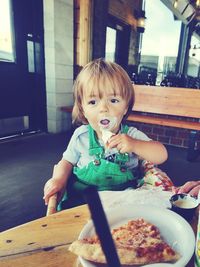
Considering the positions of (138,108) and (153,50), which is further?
(153,50)

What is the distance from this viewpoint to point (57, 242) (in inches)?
26.6

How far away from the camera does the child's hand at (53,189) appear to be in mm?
983

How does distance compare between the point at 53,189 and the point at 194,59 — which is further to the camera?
the point at 194,59

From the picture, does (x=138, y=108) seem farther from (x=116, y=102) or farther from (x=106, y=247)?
(x=106, y=247)

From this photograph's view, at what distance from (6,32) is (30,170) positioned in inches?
96.2

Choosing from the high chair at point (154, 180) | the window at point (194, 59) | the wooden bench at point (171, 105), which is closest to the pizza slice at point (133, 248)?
the high chair at point (154, 180)

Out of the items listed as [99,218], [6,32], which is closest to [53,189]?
[99,218]

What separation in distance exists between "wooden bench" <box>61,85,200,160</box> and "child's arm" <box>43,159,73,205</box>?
2550mm

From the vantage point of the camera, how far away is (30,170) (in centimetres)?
313

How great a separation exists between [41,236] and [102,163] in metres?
0.57

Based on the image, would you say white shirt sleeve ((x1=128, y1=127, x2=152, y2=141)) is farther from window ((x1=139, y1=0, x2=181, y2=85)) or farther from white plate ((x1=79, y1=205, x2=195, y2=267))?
window ((x1=139, y1=0, x2=181, y2=85))

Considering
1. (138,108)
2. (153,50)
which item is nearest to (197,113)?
(138,108)

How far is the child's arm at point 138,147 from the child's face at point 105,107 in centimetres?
9

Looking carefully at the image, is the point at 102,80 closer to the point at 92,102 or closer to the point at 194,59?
the point at 92,102
